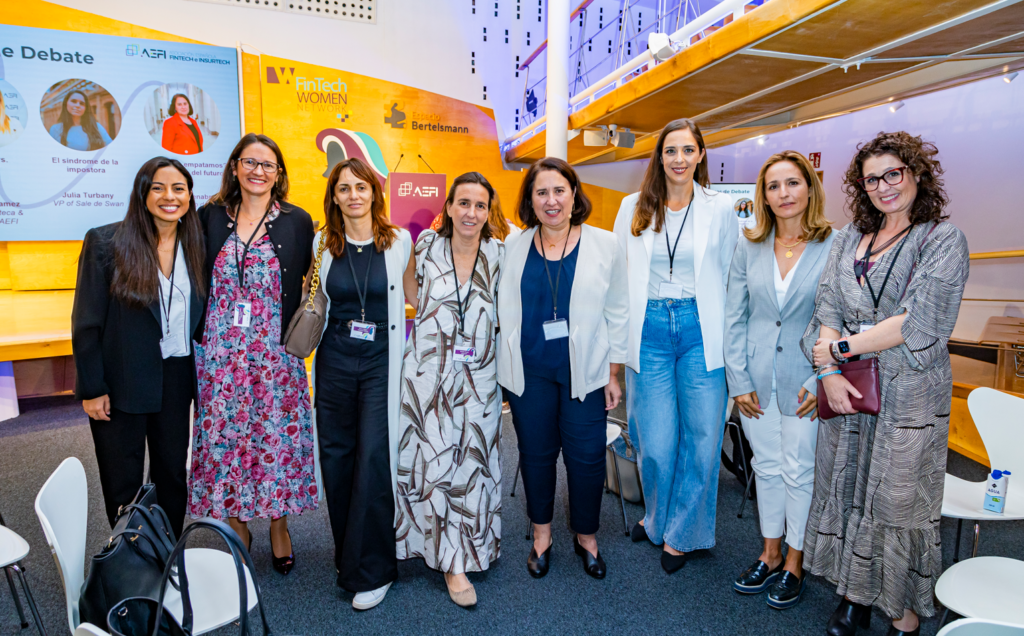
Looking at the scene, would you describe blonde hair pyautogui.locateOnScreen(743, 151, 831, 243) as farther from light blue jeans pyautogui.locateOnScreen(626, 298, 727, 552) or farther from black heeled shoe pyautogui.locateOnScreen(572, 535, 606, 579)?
black heeled shoe pyautogui.locateOnScreen(572, 535, 606, 579)

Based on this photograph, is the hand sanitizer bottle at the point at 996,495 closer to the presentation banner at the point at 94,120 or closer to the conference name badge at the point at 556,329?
the conference name badge at the point at 556,329

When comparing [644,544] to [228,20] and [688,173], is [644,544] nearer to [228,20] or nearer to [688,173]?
[688,173]

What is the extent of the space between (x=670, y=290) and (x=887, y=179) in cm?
84

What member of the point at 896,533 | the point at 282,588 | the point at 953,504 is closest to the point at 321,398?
the point at 282,588

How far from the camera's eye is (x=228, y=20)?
220 inches

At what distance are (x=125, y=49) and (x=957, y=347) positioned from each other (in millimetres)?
7645

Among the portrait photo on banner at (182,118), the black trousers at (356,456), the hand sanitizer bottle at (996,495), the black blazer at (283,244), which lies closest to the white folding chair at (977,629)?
the hand sanitizer bottle at (996,495)

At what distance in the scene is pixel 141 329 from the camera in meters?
2.07

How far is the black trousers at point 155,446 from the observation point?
2.10 meters

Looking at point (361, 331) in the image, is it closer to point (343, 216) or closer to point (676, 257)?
point (343, 216)

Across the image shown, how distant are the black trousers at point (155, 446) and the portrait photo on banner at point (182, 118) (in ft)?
13.7

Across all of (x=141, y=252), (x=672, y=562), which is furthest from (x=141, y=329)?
(x=672, y=562)

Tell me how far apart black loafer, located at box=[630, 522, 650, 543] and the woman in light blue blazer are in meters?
0.53

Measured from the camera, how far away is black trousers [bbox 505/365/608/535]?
2328 mm
